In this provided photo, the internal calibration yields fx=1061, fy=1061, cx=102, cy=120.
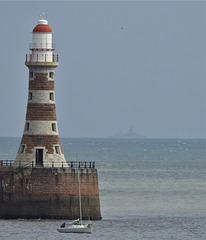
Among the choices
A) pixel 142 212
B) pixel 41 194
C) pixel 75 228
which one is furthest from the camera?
pixel 142 212

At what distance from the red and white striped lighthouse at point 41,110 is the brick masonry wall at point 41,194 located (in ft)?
5.17

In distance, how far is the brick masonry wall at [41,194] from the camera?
5772 centimetres

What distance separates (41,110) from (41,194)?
4979 millimetres

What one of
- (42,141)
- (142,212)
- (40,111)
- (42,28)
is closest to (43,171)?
(42,141)

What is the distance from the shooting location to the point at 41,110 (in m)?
59.7

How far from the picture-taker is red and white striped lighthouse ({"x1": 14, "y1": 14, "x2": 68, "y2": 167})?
2344 inches

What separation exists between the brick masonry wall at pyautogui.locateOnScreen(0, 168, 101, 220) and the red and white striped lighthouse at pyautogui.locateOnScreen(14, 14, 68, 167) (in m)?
1.58

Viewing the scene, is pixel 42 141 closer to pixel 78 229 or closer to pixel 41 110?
pixel 41 110

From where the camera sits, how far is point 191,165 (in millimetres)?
139625

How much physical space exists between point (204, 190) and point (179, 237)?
112 ft

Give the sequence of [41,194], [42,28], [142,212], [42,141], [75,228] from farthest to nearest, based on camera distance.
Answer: [142,212], [42,28], [42,141], [41,194], [75,228]

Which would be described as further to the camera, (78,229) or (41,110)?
(41,110)

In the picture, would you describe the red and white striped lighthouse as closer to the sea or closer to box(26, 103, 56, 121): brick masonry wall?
box(26, 103, 56, 121): brick masonry wall

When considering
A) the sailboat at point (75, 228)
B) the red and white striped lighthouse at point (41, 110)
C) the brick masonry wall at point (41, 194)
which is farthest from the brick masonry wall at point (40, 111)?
the sailboat at point (75, 228)
